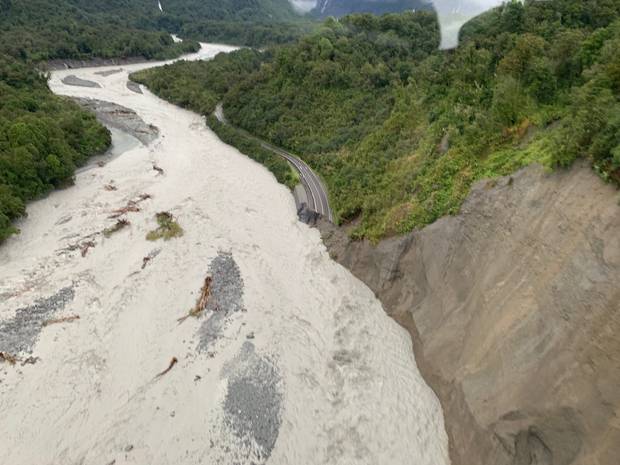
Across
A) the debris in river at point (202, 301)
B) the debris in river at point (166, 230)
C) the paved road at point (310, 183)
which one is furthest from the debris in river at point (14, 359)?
the paved road at point (310, 183)

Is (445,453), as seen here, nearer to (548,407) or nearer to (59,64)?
(548,407)

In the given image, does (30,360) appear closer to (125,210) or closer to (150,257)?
(150,257)

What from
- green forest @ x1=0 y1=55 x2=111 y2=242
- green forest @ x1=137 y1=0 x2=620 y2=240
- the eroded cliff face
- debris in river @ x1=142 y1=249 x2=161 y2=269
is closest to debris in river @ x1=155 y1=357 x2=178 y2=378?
debris in river @ x1=142 y1=249 x2=161 y2=269

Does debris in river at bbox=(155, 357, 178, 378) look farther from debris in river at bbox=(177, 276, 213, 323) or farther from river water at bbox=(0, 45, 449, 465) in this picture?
debris in river at bbox=(177, 276, 213, 323)

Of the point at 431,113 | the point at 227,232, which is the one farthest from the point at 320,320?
the point at 431,113

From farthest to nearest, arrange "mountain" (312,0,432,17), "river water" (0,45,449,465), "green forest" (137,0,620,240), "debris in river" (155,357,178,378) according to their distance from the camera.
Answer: "mountain" (312,0,432,17) < "debris in river" (155,357,178,378) < "green forest" (137,0,620,240) < "river water" (0,45,449,465)

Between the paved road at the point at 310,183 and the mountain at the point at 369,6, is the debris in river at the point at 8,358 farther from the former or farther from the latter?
the mountain at the point at 369,6

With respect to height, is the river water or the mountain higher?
the mountain
